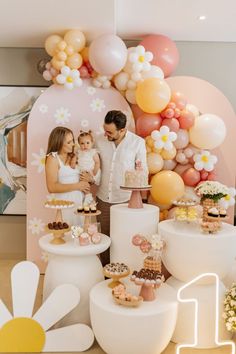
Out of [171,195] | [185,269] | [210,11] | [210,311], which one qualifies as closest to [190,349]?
[210,311]

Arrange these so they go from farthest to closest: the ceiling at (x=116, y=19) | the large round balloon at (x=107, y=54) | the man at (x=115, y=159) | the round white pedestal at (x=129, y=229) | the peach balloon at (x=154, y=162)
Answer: the peach balloon at (x=154, y=162) < the large round balloon at (x=107, y=54) < the man at (x=115, y=159) < the ceiling at (x=116, y=19) < the round white pedestal at (x=129, y=229)

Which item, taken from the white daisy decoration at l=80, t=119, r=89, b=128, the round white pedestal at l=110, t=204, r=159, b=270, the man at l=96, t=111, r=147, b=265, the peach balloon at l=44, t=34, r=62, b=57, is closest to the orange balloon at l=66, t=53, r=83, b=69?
the peach balloon at l=44, t=34, r=62, b=57

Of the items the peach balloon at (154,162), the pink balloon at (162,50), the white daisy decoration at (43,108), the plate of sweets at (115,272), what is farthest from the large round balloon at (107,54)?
the plate of sweets at (115,272)

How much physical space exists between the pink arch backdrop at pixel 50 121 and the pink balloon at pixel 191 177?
2.44 feet

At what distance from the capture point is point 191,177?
4199 millimetres

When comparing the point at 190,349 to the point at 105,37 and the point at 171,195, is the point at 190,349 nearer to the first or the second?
the point at 171,195

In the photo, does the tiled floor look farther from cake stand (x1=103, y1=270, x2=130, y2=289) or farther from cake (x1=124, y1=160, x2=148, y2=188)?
cake (x1=124, y1=160, x2=148, y2=188)

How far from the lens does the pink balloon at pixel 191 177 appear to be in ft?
13.8

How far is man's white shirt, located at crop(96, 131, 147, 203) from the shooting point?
3.72 m

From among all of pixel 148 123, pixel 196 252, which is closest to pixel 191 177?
pixel 148 123

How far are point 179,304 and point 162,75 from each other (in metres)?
2.30

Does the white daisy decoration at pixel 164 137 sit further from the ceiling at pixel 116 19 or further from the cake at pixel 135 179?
the ceiling at pixel 116 19

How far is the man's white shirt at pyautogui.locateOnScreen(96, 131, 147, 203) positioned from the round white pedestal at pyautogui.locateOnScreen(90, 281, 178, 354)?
4.10 feet

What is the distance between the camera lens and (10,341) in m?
2.79
